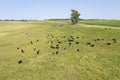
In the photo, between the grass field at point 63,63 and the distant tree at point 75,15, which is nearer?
the grass field at point 63,63

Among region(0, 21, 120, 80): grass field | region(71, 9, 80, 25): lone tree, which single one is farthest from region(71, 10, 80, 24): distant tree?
region(0, 21, 120, 80): grass field

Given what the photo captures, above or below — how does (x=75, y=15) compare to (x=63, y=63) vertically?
below

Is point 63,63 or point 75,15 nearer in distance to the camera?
point 63,63

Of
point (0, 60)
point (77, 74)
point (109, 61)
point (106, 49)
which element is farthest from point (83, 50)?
point (0, 60)

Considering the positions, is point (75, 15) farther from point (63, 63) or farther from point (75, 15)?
point (63, 63)

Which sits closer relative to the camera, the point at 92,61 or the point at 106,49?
the point at 92,61

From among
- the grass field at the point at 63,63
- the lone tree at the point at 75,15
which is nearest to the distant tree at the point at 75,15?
the lone tree at the point at 75,15

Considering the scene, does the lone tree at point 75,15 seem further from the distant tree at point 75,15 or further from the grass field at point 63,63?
the grass field at point 63,63

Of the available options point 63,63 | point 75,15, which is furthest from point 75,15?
point 63,63

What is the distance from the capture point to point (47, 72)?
28.5m

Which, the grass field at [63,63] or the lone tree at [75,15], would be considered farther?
the lone tree at [75,15]

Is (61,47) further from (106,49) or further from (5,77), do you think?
(5,77)

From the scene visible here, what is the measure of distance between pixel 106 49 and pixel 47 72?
550 inches

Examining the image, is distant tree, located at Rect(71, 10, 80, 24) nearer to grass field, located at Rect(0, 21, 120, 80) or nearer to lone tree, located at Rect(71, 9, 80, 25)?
lone tree, located at Rect(71, 9, 80, 25)
